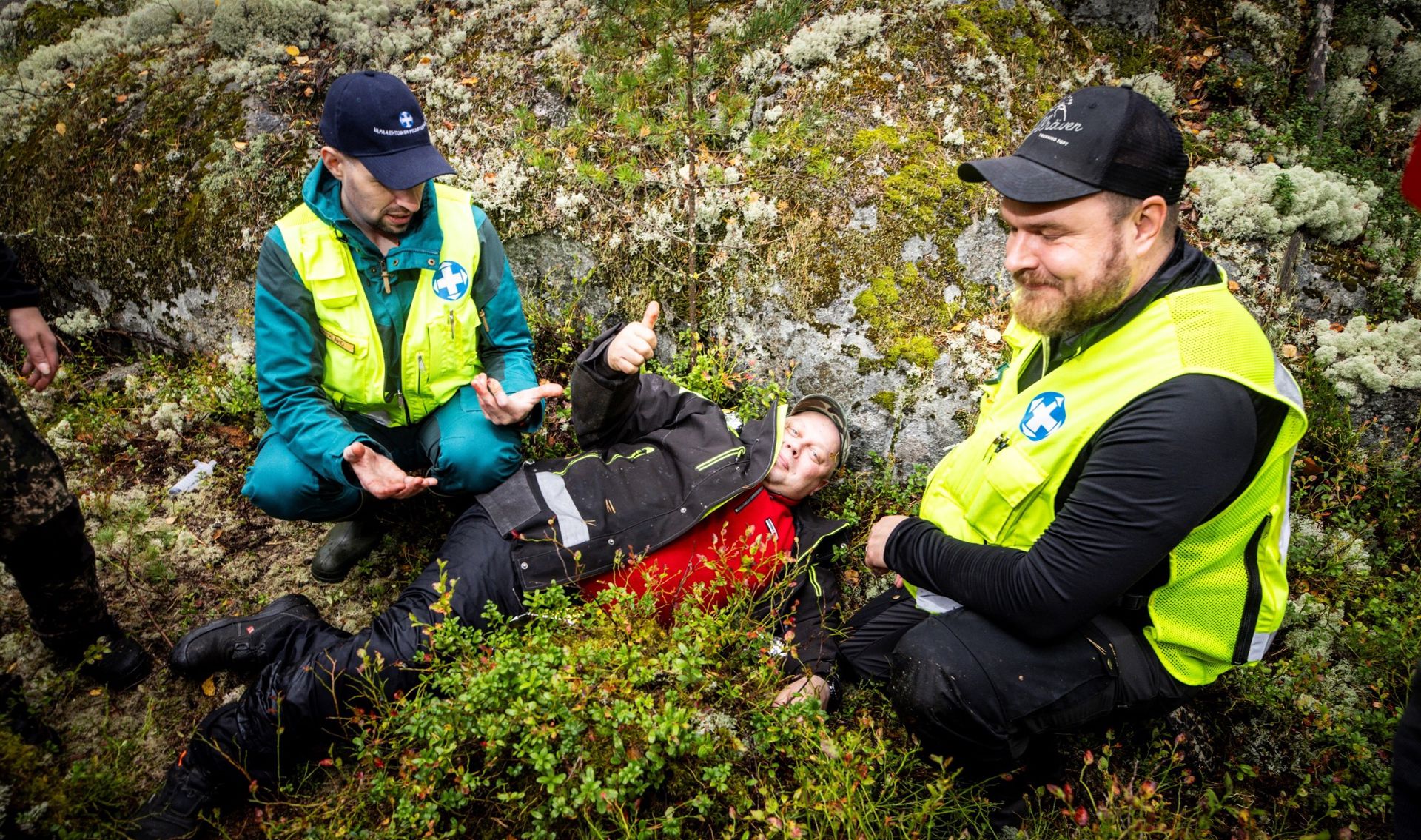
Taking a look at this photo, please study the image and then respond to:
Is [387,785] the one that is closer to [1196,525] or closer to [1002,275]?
[1196,525]

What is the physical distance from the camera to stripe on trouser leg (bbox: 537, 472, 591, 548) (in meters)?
3.51

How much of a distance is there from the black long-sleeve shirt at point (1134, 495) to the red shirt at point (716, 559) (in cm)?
102

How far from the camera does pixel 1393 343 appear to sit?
4.36m

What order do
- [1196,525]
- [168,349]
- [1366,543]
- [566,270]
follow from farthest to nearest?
1. [168,349]
2. [566,270]
3. [1366,543]
4. [1196,525]

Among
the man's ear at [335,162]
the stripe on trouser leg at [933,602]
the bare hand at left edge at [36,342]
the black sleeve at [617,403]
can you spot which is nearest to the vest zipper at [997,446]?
the stripe on trouser leg at [933,602]

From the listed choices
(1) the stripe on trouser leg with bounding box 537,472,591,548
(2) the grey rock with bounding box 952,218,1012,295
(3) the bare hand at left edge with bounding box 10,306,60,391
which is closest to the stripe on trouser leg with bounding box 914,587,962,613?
(1) the stripe on trouser leg with bounding box 537,472,591,548

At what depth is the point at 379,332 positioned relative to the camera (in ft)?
12.3

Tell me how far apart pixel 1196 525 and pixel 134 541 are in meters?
5.56

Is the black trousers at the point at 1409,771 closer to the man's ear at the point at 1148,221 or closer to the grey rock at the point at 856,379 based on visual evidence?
the man's ear at the point at 1148,221

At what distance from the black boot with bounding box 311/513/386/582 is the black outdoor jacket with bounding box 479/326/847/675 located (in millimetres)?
1159

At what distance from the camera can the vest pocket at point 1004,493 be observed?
282 cm

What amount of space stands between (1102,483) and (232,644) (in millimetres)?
4025

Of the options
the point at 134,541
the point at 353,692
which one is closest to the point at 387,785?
the point at 353,692

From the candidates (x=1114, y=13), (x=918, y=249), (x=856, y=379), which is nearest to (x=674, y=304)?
(x=856, y=379)
